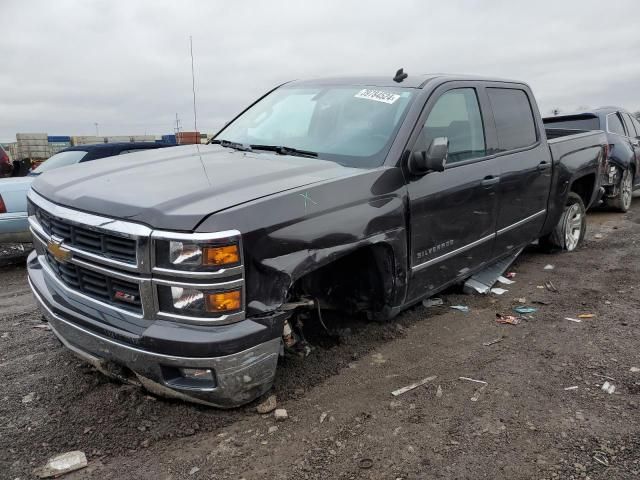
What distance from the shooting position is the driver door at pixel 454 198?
11.2 ft

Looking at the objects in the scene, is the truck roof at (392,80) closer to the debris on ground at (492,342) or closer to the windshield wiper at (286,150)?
the windshield wiper at (286,150)

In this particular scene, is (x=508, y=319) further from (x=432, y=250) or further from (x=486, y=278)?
(x=432, y=250)

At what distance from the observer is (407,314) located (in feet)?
13.7

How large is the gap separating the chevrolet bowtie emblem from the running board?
332 cm

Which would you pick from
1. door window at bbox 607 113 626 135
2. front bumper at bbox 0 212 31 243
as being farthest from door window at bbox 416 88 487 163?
door window at bbox 607 113 626 135

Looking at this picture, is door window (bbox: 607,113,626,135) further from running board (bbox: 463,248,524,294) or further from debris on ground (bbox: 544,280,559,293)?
running board (bbox: 463,248,524,294)

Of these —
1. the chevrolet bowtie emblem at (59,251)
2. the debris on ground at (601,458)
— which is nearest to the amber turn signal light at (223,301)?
the chevrolet bowtie emblem at (59,251)

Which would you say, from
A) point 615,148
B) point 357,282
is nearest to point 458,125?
point 357,282

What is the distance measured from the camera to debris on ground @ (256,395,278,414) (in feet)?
9.14

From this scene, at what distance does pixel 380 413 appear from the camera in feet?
9.18

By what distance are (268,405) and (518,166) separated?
2.95 metres

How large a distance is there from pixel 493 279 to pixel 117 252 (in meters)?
3.53

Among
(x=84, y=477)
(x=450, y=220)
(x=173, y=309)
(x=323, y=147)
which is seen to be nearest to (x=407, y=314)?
(x=450, y=220)

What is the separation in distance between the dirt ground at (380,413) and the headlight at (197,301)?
694 mm
